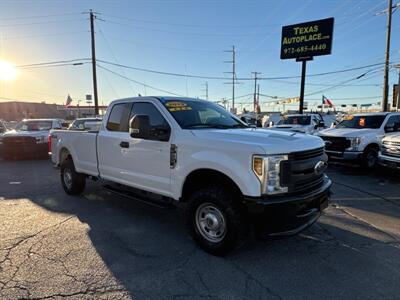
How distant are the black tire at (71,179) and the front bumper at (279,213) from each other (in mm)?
4470

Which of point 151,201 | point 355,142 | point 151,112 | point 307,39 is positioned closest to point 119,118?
point 151,112

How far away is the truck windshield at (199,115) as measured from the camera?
454cm

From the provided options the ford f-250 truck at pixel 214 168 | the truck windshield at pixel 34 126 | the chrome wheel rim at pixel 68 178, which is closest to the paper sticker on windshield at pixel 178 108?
the ford f-250 truck at pixel 214 168

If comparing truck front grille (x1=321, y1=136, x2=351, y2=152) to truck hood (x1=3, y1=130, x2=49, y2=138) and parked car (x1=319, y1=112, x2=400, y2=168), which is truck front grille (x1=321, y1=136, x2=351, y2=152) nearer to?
parked car (x1=319, y1=112, x2=400, y2=168)

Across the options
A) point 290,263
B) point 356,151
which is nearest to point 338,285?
point 290,263

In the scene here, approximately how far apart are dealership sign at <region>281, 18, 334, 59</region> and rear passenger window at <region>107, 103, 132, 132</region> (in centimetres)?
1616

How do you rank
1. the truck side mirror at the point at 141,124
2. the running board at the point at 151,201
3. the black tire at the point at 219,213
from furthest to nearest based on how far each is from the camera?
the running board at the point at 151,201
the truck side mirror at the point at 141,124
the black tire at the point at 219,213

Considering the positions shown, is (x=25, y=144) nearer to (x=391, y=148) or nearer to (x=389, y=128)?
(x=391, y=148)

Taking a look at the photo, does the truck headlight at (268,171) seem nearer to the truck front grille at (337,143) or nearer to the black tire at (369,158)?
the truck front grille at (337,143)

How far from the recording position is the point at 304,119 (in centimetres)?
1684

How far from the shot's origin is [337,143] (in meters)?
10.1

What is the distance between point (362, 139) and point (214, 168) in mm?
7552

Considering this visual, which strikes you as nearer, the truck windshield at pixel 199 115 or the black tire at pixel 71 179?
the truck windshield at pixel 199 115

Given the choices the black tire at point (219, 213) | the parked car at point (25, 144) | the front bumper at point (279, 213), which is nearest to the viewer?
the front bumper at point (279, 213)
